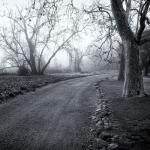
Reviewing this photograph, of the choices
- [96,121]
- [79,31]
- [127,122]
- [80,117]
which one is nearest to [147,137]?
[127,122]

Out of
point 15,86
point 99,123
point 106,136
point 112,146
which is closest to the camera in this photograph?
point 112,146

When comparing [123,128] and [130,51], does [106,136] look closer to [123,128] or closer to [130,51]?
[123,128]

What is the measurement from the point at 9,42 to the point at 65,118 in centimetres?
3616

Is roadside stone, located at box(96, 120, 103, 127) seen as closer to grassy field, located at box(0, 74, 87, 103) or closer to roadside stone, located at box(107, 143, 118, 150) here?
roadside stone, located at box(107, 143, 118, 150)

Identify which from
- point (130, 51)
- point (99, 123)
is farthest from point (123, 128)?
point (130, 51)

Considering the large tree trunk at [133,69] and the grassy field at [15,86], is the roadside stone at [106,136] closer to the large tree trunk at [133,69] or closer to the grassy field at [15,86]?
the large tree trunk at [133,69]

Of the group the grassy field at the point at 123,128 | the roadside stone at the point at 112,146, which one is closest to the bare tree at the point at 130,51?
the grassy field at the point at 123,128

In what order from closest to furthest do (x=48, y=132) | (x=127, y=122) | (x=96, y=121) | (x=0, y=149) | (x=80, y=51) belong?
(x=0, y=149), (x=48, y=132), (x=127, y=122), (x=96, y=121), (x=80, y=51)

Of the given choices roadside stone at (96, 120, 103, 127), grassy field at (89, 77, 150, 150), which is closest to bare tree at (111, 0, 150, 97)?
grassy field at (89, 77, 150, 150)

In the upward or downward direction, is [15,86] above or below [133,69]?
below

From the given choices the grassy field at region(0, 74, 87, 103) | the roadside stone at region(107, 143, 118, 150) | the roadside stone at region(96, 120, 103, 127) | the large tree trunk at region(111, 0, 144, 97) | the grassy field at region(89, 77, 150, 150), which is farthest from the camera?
the grassy field at region(0, 74, 87, 103)

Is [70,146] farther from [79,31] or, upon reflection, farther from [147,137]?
[79,31]

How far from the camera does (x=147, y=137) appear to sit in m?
6.16

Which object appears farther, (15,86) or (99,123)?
(15,86)
